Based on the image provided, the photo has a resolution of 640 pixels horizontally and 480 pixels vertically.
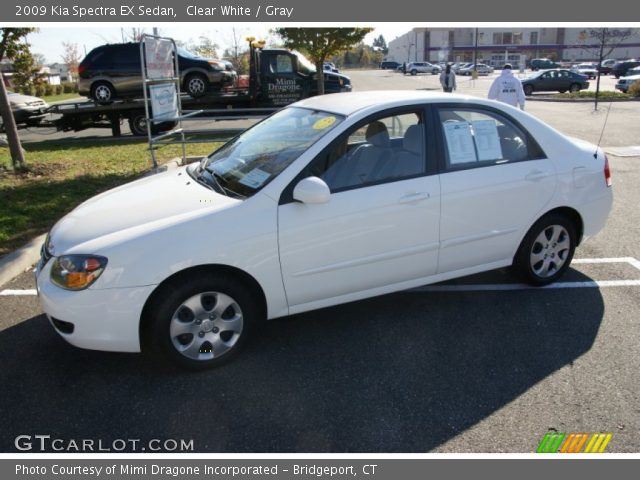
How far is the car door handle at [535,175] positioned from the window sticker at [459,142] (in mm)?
480

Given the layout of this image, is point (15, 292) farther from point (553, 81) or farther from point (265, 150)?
point (553, 81)

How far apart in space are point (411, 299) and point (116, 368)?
230 centimetres

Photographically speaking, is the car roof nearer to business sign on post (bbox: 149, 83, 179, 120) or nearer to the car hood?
the car hood

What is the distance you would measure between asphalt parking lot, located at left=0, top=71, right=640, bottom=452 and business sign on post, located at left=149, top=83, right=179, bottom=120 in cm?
502

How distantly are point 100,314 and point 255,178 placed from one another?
1282 millimetres

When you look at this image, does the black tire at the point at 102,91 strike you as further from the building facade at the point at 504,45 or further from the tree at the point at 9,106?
the building facade at the point at 504,45

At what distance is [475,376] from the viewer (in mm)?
3314

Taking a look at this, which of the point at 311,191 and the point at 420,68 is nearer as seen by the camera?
the point at 311,191

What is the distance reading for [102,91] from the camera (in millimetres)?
15852

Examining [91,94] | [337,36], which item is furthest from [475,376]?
[91,94]

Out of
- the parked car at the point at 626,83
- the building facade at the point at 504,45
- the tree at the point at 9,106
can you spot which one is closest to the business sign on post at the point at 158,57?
the tree at the point at 9,106

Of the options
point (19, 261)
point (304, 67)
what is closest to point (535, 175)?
point (19, 261)

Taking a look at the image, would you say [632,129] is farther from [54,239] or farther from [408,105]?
[54,239]

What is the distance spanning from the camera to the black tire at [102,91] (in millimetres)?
15789
